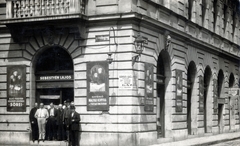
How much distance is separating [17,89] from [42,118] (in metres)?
2.27

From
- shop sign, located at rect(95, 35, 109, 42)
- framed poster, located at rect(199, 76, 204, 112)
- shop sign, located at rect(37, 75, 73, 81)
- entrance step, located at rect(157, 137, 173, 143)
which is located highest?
shop sign, located at rect(95, 35, 109, 42)

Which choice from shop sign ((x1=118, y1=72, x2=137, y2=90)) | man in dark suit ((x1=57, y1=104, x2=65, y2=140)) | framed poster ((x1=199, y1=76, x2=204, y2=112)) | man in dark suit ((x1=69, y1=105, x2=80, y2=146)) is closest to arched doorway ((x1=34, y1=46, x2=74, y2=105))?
man in dark suit ((x1=57, y1=104, x2=65, y2=140))

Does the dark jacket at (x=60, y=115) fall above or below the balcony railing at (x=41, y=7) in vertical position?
below

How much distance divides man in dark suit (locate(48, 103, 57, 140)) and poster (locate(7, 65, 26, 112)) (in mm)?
1607

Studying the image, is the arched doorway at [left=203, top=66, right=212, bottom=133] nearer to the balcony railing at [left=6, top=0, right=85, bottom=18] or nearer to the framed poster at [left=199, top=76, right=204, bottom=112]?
the framed poster at [left=199, top=76, right=204, bottom=112]

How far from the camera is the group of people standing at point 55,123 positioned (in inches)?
949

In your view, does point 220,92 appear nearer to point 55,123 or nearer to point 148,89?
point 148,89

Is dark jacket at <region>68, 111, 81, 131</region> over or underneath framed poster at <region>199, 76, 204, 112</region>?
underneath

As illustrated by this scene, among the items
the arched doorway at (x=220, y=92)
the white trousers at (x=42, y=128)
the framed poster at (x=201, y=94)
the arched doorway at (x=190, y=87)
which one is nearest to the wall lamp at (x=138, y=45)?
the white trousers at (x=42, y=128)

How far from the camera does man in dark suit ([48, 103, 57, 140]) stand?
25031mm

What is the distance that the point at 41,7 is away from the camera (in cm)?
2470

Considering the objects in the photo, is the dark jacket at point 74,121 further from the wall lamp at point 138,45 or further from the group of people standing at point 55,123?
the wall lamp at point 138,45

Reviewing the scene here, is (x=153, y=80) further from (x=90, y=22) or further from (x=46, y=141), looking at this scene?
(x=46, y=141)

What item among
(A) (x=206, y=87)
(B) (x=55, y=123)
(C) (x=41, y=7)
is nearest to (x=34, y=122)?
(B) (x=55, y=123)
